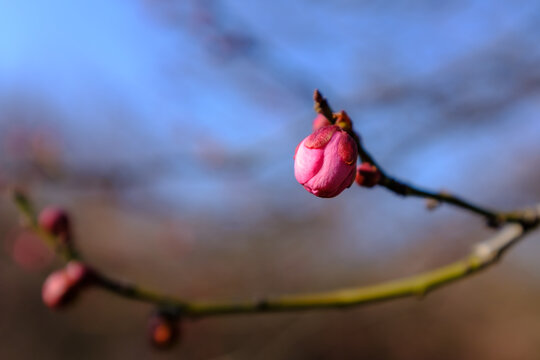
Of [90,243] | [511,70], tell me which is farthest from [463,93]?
[90,243]

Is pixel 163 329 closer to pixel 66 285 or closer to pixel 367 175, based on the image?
pixel 66 285

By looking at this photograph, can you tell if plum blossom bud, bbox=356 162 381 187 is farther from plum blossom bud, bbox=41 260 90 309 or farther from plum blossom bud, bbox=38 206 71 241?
plum blossom bud, bbox=38 206 71 241

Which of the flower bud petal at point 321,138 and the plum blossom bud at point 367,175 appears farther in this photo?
the plum blossom bud at point 367,175

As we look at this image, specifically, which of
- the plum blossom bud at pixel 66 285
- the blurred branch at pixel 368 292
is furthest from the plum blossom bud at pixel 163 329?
the plum blossom bud at pixel 66 285

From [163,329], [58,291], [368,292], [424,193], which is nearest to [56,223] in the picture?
[58,291]

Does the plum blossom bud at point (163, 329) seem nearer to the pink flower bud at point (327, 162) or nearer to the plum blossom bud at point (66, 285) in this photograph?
the plum blossom bud at point (66, 285)

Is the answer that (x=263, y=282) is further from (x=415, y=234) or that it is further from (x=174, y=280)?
(x=415, y=234)
